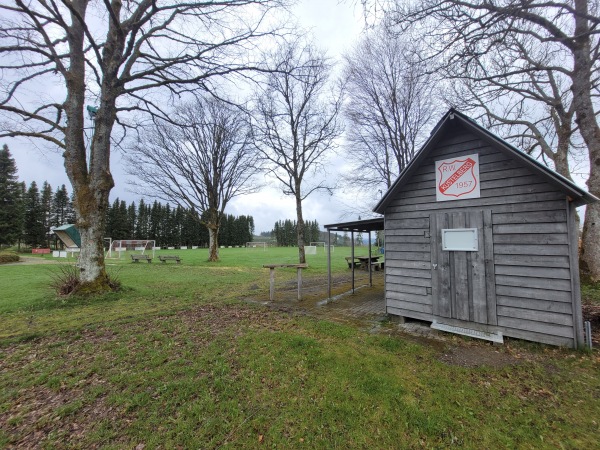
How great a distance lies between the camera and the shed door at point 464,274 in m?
4.87

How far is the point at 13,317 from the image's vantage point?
6035mm

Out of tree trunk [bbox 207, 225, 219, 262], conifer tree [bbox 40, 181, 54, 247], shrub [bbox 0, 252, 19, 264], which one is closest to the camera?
shrub [bbox 0, 252, 19, 264]

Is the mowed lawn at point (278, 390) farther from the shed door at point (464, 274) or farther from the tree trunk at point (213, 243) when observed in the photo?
the tree trunk at point (213, 243)

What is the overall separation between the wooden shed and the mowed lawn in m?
0.60

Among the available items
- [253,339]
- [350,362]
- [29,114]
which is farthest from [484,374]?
[29,114]

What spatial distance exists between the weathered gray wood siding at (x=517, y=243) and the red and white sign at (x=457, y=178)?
0.34ft

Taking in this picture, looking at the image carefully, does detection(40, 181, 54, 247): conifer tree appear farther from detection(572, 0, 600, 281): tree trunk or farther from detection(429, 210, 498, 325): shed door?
detection(572, 0, 600, 281): tree trunk

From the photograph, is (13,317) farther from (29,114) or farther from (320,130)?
(320,130)

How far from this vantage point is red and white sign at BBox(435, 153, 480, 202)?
16.9ft

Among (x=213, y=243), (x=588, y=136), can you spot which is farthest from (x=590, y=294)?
(x=213, y=243)

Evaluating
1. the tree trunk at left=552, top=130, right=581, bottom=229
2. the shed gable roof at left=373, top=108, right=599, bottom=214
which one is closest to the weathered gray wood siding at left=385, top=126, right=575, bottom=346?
the shed gable roof at left=373, top=108, right=599, bottom=214

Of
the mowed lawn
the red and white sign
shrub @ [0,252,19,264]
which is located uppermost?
the red and white sign

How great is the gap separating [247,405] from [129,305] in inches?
235

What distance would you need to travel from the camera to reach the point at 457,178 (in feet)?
17.5
